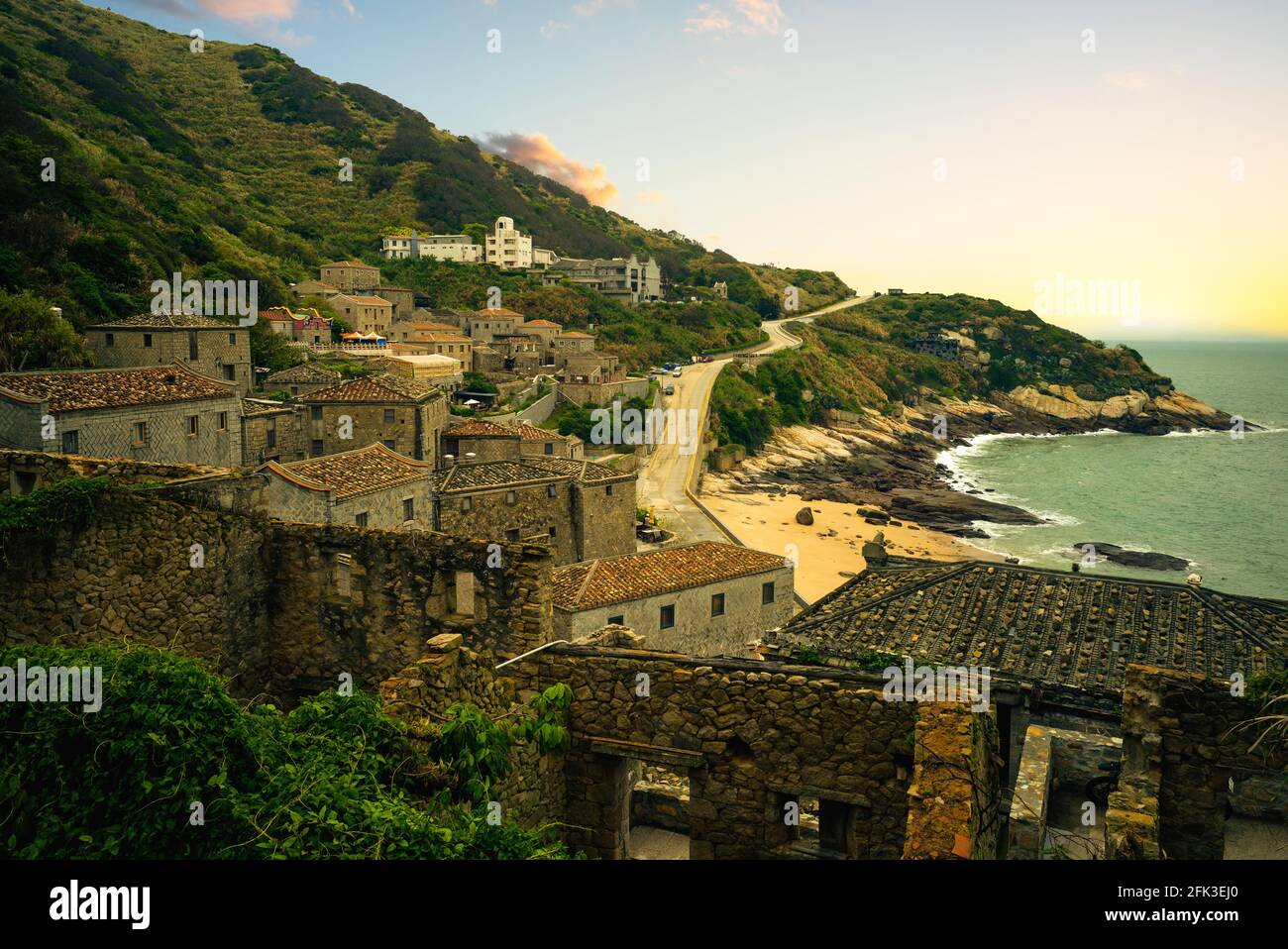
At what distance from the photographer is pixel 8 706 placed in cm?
545

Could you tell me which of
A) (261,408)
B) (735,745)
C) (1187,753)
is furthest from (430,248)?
(1187,753)

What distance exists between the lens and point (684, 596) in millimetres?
31578

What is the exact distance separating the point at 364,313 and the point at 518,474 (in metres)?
51.9

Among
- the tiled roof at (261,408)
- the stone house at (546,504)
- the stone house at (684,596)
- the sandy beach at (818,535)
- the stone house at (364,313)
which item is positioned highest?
the stone house at (364,313)

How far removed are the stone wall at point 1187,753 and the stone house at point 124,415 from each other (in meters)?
19.4

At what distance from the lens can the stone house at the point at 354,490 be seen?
61.3 ft

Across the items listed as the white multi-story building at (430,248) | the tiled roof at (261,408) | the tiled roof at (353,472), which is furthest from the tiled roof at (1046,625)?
the white multi-story building at (430,248)

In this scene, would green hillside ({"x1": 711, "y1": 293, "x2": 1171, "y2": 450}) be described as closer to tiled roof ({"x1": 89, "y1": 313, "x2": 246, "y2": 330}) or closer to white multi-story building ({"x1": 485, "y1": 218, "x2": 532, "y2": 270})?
white multi-story building ({"x1": 485, "y1": 218, "x2": 532, "y2": 270})

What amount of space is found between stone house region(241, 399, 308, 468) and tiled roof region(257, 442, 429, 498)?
10.0m

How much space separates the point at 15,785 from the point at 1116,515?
81492mm

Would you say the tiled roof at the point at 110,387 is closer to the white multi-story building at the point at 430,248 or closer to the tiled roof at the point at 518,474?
the tiled roof at the point at 518,474

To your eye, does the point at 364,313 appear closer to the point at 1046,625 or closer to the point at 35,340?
the point at 35,340
